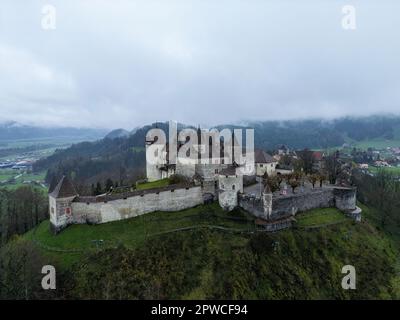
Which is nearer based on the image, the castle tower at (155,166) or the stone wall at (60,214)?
the stone wall at (60,214)

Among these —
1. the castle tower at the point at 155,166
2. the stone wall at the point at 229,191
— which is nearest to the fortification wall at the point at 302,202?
the stone wall at the point at 229,191

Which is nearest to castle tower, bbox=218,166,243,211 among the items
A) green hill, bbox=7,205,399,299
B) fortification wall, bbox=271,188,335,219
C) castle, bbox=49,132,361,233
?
castle, bbox=49,132,361,233

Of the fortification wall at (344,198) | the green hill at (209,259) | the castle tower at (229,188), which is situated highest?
the castle tower at (229,188)

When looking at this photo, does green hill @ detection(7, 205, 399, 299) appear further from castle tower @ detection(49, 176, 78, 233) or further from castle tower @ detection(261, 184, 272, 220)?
castle tower @ detection(261, 184, 272, 220)

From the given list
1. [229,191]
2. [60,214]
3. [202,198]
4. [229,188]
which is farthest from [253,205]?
[60,214]

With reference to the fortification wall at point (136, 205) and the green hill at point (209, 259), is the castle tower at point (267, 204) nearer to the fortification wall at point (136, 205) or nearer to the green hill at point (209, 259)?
the green hill at point (209, 259)

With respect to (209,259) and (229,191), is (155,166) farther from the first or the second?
(209,259)
